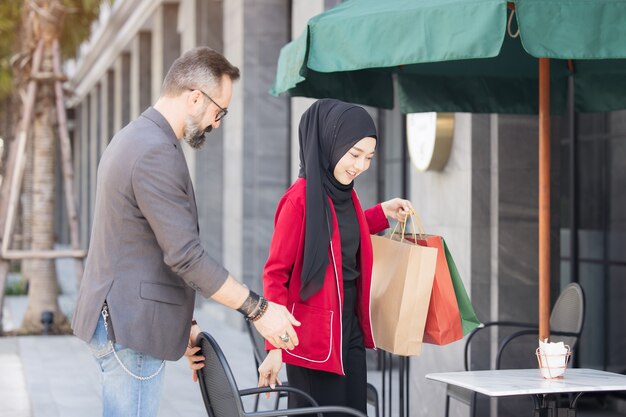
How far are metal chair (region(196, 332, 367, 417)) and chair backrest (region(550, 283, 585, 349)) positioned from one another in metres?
2.33

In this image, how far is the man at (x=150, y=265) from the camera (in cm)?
346

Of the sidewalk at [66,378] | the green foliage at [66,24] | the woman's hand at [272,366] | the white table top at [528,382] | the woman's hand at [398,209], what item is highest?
the green foliage at [66,24]

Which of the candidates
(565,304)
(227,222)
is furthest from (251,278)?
(565,304)

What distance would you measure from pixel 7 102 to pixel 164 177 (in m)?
25.3

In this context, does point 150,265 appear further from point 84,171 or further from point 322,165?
point 84,171

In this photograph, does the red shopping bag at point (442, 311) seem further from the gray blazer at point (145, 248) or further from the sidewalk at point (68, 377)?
the sidewalk at point (68, 377)

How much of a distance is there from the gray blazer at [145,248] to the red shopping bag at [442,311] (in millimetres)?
1136

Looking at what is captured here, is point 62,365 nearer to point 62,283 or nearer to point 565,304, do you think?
point 565,304

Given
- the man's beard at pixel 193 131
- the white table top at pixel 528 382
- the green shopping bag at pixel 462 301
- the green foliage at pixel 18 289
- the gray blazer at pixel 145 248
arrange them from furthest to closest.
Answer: the green foliage at pixel 18 289 → the green shopping bag at pixel 462 301 → the white table top at pixel 528 382 → the man's beard at pixel 193 131 → the gray blazer at pixel 145 248

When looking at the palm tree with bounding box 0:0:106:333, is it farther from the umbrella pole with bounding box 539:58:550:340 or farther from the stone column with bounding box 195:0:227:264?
the umbrella pole with bounding box 539:58:550:340

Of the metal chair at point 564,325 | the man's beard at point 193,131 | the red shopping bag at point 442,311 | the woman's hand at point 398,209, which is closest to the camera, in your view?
the man's beard at point 193,131

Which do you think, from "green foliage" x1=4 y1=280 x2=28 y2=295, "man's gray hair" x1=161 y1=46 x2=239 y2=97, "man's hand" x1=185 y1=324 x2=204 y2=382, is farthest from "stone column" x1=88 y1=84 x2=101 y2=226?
"man's gray hair" x1=161 y1=46 x2=239 y2=97

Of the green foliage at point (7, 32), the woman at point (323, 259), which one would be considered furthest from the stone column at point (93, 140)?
the woman at point (323, 259)

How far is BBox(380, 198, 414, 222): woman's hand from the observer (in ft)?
15.3
